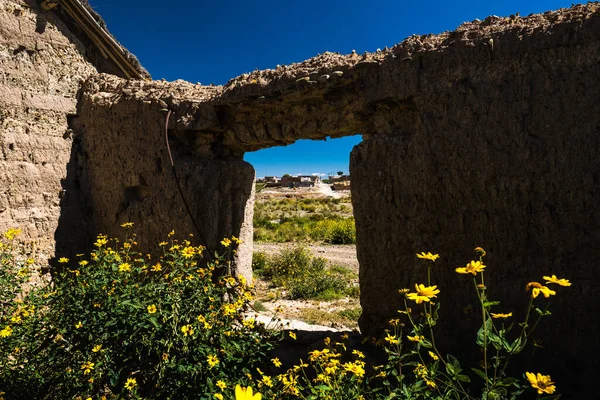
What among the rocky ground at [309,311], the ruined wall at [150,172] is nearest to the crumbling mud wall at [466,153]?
the ruined wall at [150,172]

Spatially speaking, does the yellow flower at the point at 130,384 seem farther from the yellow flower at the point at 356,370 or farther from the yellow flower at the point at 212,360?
the yellow flower at the point at 356,370

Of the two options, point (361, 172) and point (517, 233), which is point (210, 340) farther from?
point (517, 233)

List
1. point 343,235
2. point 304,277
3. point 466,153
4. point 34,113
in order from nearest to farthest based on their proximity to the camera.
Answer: point 466,153, point 34,113, point 304,277, point 343,235

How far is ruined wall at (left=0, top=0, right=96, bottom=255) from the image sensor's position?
4395mm

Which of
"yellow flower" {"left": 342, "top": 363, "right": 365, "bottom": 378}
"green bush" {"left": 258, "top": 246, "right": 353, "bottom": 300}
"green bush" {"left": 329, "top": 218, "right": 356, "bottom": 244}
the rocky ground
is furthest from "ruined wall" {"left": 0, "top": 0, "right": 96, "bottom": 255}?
"green bush" {"left": 329, "top": 218, "right": 356, "bottom": 244}

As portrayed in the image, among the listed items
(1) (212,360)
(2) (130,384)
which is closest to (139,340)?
(2) (130,384)

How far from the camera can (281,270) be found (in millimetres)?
7980

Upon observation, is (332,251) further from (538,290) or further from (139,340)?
(538,290)

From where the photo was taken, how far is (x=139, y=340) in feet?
7.61

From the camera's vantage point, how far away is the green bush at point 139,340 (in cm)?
222

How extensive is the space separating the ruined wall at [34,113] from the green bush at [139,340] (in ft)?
7.56

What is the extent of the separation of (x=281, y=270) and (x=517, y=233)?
18.6 feet

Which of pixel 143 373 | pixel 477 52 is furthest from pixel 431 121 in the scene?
pixel 143 373

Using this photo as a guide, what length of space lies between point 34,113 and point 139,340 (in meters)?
3.85
